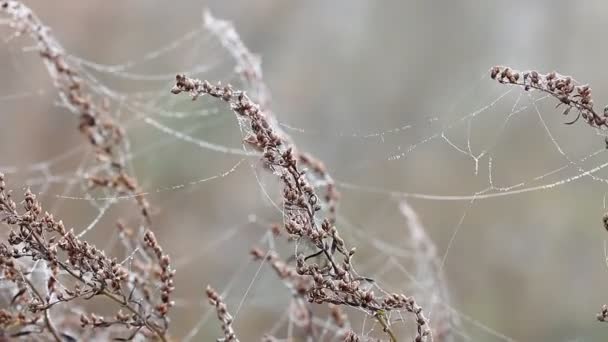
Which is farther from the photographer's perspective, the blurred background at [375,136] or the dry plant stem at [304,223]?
the blurred background at [375,136]

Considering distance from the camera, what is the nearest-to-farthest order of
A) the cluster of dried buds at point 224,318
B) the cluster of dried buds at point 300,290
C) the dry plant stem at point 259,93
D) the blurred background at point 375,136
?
1. the cluster of dried buds at point 224,318
2. the cluster of dried buds at point 300,290
3. the dry plant stem at point 259,93
4. the blurred background at point 375,136

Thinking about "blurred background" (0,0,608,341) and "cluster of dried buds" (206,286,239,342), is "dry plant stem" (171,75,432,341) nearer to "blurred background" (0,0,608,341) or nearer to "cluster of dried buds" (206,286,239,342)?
"cluster of dried buds" (206,286,239,342)

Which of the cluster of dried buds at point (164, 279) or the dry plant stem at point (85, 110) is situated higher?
the dry plant stem at point (85, 110)

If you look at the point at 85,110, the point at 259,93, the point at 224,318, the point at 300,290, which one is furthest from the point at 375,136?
the point at 224,318

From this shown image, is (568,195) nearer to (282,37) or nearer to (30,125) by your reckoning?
(282,37)

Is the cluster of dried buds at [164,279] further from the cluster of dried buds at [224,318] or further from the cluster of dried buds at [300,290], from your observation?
the cluster of dried buds at [300,290]

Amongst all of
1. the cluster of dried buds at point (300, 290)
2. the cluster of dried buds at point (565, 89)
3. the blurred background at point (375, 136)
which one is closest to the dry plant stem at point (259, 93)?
the cluster of dried buds at point (300, 290)

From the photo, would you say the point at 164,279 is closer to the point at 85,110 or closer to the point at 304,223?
the point at 304,223

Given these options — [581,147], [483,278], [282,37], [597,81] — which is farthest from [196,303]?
[597,81]
